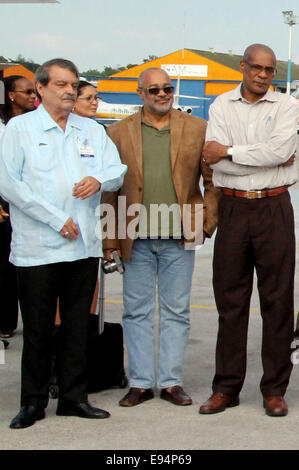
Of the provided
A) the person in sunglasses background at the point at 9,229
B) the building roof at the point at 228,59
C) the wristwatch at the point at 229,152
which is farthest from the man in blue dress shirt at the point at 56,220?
the building roof at the point at 228,59

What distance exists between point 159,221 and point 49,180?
0.79 metres

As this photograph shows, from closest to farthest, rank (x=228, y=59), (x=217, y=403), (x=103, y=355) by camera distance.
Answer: (x=217, y=403) < (x=103, y=355) < (x=228, y=59)

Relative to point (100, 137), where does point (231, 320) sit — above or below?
below

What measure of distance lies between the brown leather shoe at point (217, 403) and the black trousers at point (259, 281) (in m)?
0.04

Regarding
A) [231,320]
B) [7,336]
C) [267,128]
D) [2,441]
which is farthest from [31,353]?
[7,336]

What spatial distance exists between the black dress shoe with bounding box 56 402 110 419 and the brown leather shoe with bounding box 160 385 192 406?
1.55ft

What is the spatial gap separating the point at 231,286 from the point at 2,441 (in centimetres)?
155

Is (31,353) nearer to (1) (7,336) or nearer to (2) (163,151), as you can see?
(2) (163,151)

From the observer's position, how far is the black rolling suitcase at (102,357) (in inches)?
206

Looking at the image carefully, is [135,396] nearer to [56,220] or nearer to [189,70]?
[56,220]

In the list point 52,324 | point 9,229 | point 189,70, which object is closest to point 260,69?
point 52,324

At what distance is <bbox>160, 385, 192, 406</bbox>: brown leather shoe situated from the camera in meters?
5.00

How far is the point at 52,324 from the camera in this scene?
4.72 meters

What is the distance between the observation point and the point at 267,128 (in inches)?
186
